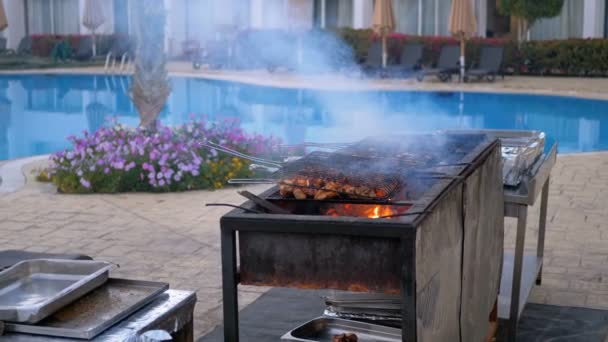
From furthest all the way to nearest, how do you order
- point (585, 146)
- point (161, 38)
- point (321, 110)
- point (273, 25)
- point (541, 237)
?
1. point (321, 110)
2. point (585, 146)
3. point (161, 38)
4. point (273, 25)
5. point (541, 237)

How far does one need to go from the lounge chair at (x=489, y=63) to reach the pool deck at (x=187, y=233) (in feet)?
34.1

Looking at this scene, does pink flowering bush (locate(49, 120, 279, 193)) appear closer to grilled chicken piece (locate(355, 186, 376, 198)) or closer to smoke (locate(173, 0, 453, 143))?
smoke (locate(173, 0, 453, 143))

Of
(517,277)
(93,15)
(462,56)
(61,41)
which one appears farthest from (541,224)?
(61,41)

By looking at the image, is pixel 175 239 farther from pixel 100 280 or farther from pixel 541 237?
pixel 100 280

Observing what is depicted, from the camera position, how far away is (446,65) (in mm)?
21094

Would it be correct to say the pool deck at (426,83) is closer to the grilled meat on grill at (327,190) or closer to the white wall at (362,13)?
the white wall at (362,13)

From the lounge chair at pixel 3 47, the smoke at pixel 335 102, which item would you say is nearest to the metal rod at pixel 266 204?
the smoke at pixel 335 102

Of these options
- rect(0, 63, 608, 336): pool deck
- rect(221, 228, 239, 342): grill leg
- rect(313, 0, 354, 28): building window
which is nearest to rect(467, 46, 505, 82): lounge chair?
rect(313, 0, 354, 28): building window

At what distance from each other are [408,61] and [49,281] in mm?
19001

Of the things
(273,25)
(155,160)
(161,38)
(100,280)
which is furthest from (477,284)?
(161,38)

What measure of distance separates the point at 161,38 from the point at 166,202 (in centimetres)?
296

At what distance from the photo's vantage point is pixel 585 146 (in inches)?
511

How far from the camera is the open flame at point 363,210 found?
3.43 m

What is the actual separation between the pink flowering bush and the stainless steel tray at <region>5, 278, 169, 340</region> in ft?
15.7
